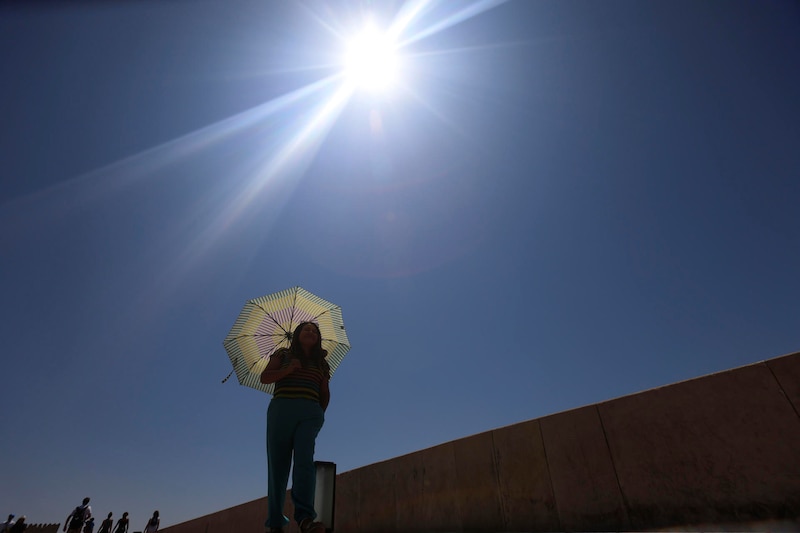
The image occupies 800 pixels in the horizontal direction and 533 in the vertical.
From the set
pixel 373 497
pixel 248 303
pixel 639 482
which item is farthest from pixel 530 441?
pixel 248 303

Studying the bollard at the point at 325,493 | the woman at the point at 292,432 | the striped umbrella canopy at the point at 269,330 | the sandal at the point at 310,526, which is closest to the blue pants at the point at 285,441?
the woman at the point at 292,432

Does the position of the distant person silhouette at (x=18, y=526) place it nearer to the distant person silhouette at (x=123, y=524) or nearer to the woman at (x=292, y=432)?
the distant person silhouette at (x=123, y=524)

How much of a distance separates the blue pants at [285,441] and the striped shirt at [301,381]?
2.3 inches

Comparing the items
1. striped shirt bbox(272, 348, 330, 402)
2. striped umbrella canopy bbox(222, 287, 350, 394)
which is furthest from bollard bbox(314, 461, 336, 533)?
striped shirt bbox(272, 348, 330, 402)

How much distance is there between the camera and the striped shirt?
3430mm

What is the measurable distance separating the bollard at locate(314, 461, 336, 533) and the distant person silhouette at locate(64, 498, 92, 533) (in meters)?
15.0

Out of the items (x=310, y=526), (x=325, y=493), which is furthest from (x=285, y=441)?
(x=325, y=493)

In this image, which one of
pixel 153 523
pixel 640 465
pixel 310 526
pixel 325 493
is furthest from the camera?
pixel 153 523

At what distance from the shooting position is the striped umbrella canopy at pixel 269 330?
197 inches

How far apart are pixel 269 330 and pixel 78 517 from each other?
14.9 metres

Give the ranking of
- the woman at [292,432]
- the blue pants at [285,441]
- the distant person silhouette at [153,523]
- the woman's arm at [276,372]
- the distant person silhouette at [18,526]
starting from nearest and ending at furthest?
the woman at [292,432] → the blue pants at [285,441] → the woman's arm at [276,372] → the distant person silhouette at [18,526] → the distant person silhouette at [153,523]

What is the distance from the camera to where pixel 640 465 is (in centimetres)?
323

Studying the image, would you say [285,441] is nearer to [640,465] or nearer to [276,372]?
[276,372]

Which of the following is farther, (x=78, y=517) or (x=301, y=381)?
(x=78, y=517)
